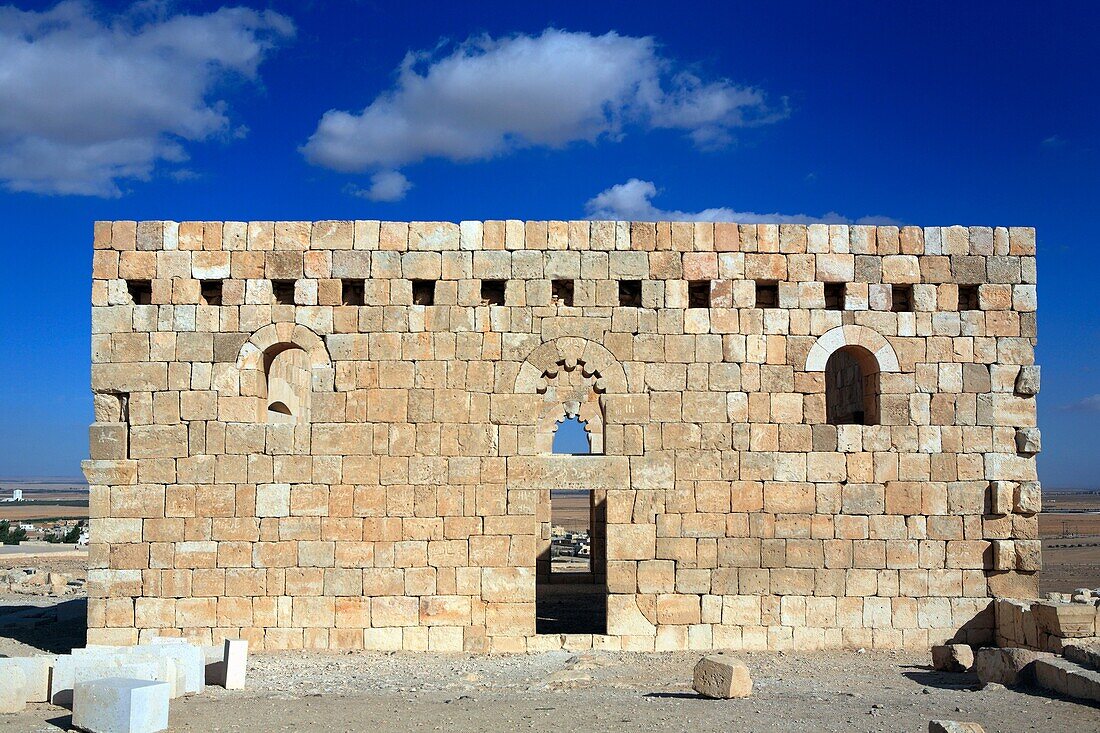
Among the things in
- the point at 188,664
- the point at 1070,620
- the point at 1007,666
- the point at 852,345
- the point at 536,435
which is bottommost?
the point at 1007,666

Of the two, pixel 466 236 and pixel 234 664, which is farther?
pixel 466 236

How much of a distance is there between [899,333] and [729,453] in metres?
2.43

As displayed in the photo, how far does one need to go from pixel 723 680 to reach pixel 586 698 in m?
1.20

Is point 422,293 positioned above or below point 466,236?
below

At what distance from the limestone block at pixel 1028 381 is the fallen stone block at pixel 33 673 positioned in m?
10.3

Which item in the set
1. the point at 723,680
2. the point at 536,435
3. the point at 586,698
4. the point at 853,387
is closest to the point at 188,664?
the point at 586,698

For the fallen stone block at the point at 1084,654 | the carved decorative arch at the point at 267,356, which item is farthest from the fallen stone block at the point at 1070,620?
the carved decorative arch at the point at 267,356

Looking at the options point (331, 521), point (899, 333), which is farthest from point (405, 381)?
point (899, 333)

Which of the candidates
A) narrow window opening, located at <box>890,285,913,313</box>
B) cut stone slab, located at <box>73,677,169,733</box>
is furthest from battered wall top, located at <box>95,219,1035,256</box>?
cut stone slab, located at <box>73,677,169,733</box>

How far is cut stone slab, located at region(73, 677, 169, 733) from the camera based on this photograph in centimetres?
686

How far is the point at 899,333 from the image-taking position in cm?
1116

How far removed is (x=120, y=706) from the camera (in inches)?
271

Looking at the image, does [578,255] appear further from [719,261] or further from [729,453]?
[729,453]

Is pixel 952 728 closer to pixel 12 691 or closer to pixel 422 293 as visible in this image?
pixel 422 293
